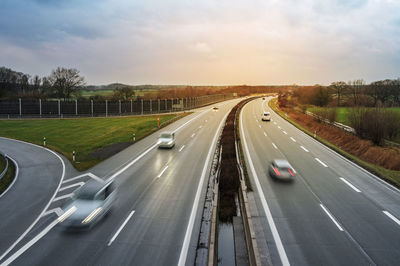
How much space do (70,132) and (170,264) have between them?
33.7 m

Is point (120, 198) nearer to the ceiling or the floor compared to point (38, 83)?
nearer to the floor

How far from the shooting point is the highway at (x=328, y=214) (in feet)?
33.7

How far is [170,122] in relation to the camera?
4697 cm

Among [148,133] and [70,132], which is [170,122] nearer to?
[148,133]

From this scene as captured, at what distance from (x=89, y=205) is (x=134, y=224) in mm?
2374

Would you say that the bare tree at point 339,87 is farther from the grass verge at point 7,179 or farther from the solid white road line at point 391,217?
the grass verge at point 7,179

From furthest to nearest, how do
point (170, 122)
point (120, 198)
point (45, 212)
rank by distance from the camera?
point (170, 122), point (120, 198), point (45, 212)

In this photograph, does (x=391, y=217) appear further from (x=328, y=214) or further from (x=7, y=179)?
(x=7, y=179)

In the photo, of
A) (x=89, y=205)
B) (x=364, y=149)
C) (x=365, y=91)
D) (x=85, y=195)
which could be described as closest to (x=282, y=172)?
(x=89, y=205)

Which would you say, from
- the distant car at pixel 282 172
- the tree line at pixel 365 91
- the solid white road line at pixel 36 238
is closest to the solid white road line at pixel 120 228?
the solid white road line at pixel 36 238

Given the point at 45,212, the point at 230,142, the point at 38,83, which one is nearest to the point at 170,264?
the point at 45,212

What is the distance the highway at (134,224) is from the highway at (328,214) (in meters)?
3.89

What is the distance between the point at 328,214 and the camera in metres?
13.5

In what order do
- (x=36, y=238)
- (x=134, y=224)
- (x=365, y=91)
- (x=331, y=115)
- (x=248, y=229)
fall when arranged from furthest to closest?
(x=365, y=91), (x=331, y=115), (x=134, y=224), (x=248, y=229), (x=36, y=238)
